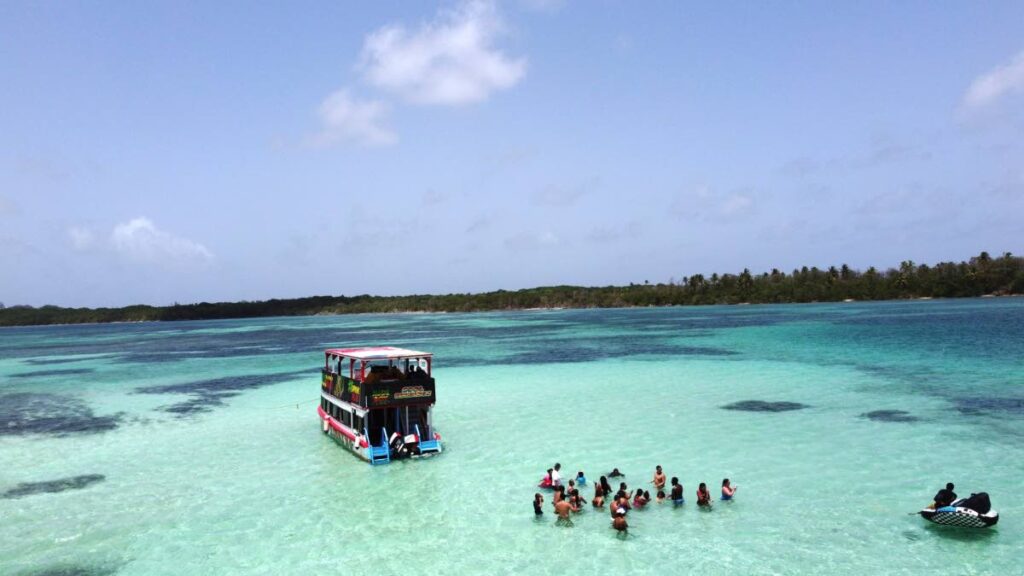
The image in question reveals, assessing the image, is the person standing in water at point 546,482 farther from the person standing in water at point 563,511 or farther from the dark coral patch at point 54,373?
the dark coral patch at point 54,373

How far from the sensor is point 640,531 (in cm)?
1728

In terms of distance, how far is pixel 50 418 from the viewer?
1528 inches

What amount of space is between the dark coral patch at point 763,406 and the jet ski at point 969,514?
606 inches

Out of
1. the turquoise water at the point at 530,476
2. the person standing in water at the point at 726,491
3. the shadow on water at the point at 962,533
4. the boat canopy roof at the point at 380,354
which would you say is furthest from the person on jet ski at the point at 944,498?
the boat canopy roof at the point at 380,354

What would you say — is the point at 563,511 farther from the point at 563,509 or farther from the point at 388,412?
the point at 388,412

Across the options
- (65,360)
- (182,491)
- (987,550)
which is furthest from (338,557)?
(65,360)

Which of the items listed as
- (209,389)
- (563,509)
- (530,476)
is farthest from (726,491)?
(209,389)

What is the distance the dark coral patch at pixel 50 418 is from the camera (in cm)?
3466

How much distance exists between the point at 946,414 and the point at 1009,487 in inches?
442

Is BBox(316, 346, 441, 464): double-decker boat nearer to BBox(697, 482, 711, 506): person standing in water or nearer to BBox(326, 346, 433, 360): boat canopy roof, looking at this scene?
BBox(326, 346, 433, 360): boat canopy roof

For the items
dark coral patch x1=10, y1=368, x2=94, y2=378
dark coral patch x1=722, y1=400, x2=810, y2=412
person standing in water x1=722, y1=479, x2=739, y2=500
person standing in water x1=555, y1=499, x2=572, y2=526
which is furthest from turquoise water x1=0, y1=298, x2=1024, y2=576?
dark coral patch x1=10, y1=368, x2=94, y2=378

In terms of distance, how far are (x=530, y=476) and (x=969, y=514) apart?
1228 centimetres

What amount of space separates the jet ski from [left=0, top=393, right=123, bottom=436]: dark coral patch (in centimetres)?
3608

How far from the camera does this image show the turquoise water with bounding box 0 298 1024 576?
1616 cm
